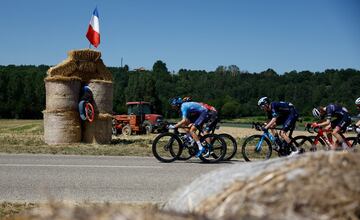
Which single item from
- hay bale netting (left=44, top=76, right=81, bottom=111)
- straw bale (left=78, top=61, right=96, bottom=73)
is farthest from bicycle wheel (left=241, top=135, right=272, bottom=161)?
straw bale (left=78, top=61, right=96, bottom=73)

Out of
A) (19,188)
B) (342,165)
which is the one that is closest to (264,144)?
(19,188)

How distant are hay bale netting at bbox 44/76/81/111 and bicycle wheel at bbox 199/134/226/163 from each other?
6.22 m

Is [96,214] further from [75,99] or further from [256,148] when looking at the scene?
[75,99]

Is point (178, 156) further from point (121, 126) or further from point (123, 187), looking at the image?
point (121, 126)

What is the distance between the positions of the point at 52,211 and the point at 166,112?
8256 centimetres

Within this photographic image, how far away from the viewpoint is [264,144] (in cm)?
1304

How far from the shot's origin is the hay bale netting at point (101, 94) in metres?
17.3

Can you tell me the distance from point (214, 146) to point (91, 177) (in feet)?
13.8

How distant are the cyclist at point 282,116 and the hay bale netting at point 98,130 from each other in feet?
20.8

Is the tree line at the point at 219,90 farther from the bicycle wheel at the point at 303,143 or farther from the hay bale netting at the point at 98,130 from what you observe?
the bicycle wheel at the point at 303,143

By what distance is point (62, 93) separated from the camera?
664 inches

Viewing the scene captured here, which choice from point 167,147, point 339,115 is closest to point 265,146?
point 339,115

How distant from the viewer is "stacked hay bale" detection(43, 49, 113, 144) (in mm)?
16797

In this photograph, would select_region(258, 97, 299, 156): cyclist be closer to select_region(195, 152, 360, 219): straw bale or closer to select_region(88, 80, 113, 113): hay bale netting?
select_region(88, 80, 113, 113): hay bale netting
